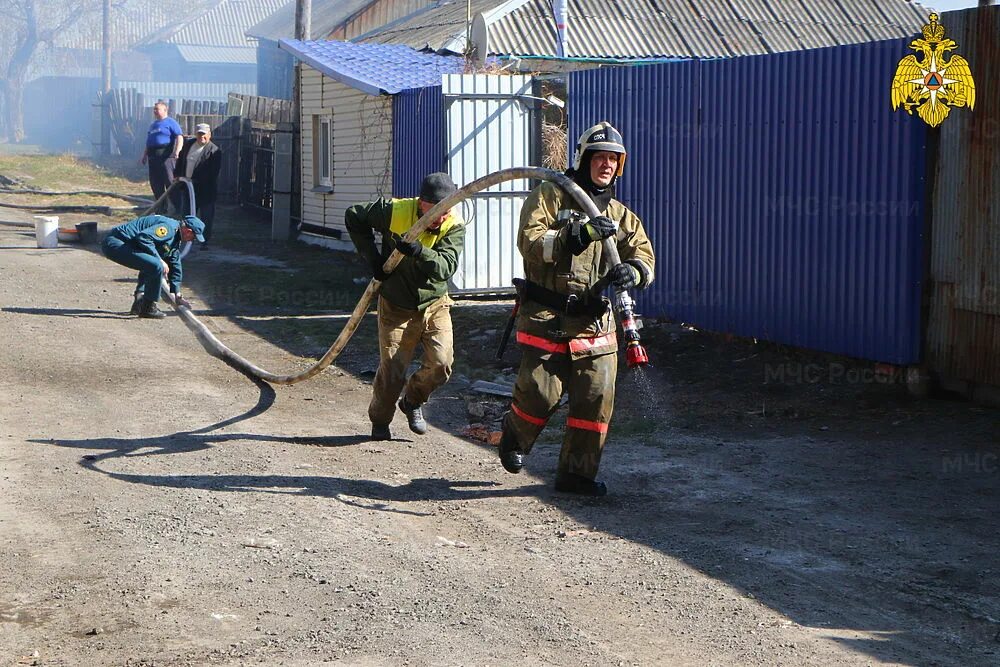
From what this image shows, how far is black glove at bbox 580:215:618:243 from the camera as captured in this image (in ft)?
20.1

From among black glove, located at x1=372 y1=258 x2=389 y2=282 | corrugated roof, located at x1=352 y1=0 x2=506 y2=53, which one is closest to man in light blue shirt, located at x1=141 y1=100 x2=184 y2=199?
corrugated roof, located at x1=352 y1=0 x2=506 y2=53

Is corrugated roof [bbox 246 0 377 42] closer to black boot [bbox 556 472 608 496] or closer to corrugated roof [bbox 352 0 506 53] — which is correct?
corrugated roof [bbox 352 0 506 53]

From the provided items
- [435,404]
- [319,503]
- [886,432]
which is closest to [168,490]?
[319,503]

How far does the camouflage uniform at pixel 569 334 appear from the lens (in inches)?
259

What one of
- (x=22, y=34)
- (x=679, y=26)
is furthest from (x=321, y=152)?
(x=22, y=34)

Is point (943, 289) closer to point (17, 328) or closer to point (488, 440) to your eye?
point (488, 440)

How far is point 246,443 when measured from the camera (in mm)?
7984

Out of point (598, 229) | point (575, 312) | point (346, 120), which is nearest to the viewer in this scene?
point (598, 229)

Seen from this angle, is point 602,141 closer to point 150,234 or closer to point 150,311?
point 150,234

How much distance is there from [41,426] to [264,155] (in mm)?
16755

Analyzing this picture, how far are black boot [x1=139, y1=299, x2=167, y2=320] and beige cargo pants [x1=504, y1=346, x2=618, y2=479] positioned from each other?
23.9 ft

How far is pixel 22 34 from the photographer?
256 ft

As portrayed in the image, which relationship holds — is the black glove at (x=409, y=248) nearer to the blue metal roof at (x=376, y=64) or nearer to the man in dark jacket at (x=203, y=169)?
the blue metal roof at (x=376, y=64)

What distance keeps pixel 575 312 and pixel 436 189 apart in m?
1.54
